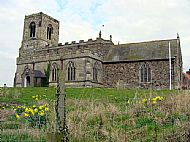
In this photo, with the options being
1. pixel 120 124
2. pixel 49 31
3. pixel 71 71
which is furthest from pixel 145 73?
pixel 120 124

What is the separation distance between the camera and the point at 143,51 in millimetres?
40469

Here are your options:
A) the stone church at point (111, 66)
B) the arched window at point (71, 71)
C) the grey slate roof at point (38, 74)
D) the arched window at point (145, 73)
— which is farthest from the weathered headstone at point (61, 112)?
the grey slate roof at point (38, 74)

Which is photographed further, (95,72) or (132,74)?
(95,72)

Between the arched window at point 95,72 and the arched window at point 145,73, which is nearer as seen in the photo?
the arched window at point 145,73

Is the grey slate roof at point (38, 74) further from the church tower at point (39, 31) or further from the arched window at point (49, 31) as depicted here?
the arched window at point (49, 31)

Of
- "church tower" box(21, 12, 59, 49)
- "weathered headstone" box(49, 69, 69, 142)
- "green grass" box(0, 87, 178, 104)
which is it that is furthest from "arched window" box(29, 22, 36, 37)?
"weathered headstone" box(49, 69, 69, 142)

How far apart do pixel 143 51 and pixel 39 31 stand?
968 inches

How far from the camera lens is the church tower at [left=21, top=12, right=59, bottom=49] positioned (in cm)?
5594

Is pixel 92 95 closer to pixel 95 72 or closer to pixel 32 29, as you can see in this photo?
pixel 95 72

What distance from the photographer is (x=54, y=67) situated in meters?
41.2

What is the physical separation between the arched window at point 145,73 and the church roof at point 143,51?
1.29 metres

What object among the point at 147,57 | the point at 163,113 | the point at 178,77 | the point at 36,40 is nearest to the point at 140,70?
the point at 147,57

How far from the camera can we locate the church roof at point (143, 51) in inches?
1521

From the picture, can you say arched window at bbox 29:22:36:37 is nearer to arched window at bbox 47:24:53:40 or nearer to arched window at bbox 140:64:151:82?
arched window at bbox 47:24:53:40
